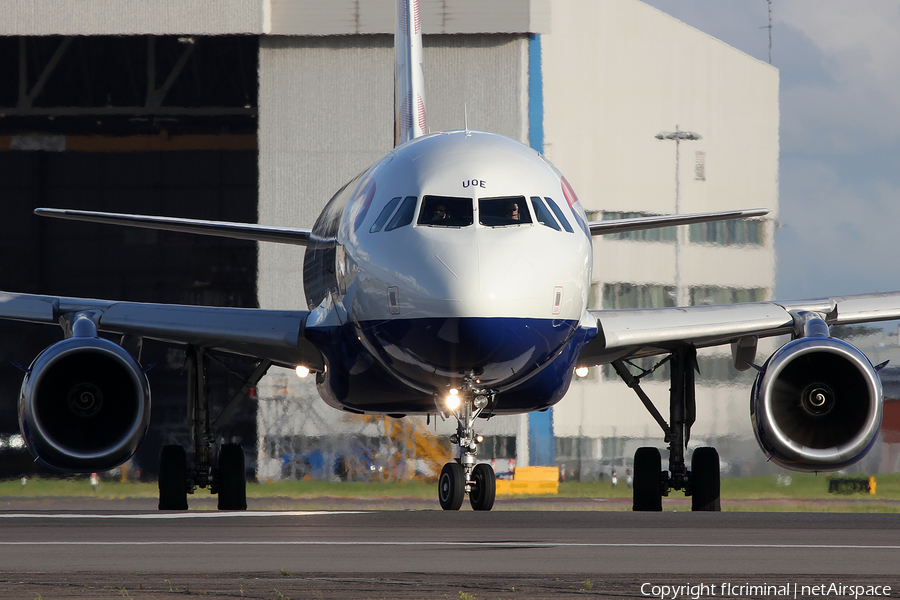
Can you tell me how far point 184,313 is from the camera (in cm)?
1597

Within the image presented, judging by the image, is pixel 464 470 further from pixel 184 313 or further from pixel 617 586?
pixel 617 586

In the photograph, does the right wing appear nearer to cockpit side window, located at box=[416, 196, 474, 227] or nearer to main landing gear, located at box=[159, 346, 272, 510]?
main landing gear, located at box=[159, 346, 272, 510]

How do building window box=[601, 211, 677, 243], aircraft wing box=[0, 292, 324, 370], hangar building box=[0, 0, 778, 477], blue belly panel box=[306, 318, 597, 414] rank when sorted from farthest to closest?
1. building window box=[601, 211, 677, 243]
2. hangar building box=[0, 0, 778, 477]
3. aircraft wing box=[0, 292, 324, 370]
4. blue belly panel box=[306, 318, 597, 414]

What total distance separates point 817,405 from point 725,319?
189cm

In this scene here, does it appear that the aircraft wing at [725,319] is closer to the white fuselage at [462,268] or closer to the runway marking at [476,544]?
the white fuselage at [462,268]

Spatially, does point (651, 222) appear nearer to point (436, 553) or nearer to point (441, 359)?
point (441, 359)

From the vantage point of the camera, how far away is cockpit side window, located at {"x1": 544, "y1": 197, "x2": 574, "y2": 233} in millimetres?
12539

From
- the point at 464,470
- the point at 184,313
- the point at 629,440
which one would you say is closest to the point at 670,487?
the point at 464,470

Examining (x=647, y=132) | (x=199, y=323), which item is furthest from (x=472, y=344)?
(x=647, y=132)

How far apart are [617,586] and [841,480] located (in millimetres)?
17641

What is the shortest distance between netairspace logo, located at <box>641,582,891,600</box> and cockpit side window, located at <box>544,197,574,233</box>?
22.4 ft

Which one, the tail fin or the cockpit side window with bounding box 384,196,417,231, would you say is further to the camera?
the tail fin

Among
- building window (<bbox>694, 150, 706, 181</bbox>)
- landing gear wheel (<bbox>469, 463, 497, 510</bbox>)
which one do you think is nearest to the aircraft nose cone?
landing gear wheel (<bbox>469, 463, 497, 510</bbox>)

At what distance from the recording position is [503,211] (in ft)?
40.0
